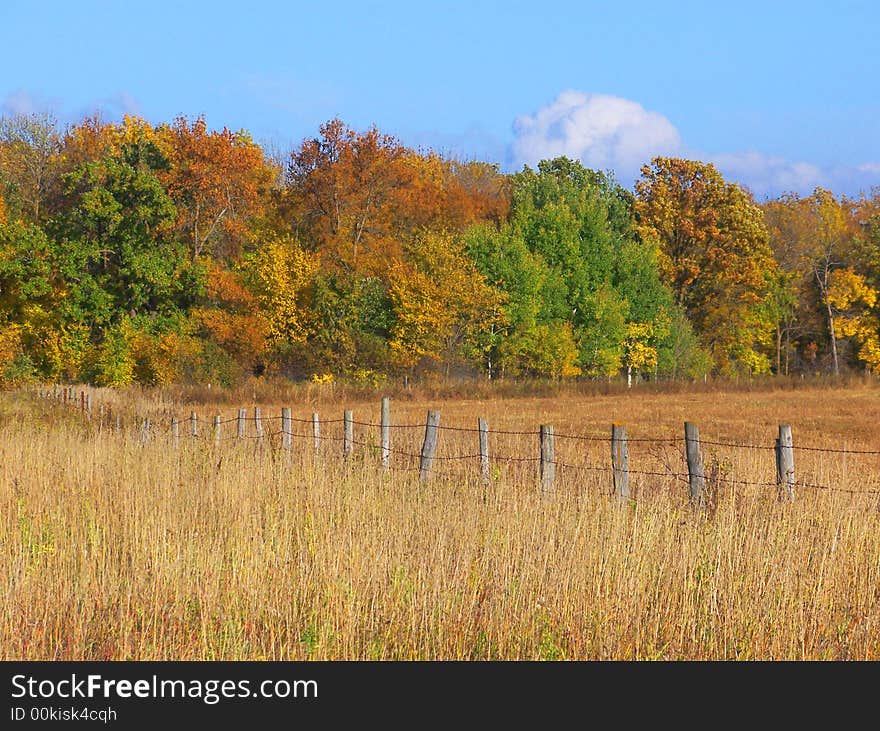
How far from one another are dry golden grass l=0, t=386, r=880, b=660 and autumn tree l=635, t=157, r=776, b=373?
56.9m

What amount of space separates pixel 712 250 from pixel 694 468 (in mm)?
58805

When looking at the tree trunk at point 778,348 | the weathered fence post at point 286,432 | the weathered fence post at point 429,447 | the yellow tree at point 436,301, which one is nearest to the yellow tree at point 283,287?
the yellow tree at point 436,301

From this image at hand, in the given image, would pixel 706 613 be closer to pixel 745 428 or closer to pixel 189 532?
pixel 189 532

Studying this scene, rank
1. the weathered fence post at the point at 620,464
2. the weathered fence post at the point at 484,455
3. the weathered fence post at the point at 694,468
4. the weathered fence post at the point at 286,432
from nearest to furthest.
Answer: the weathered fence post at the point at 694,468 → the weathered fence post at the point at 620,464 → the weathered fence post at the point at 484,455 → the weathered fence post at the point at 286,432

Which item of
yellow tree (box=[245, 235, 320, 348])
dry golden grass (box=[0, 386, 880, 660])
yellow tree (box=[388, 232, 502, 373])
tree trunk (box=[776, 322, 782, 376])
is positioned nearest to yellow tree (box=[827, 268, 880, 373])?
tree trunk (box=[776, 322, 782, 376])

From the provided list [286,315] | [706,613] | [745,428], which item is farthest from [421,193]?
[706,613]

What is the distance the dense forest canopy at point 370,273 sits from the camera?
170 feet

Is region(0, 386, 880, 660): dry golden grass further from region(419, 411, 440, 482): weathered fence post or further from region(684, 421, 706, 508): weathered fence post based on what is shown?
region(419, 411, 440, 482): weathered fence post

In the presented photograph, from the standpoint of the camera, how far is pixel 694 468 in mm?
11492

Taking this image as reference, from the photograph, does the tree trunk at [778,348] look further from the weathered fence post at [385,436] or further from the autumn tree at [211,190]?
the weathered fence post at [385,436]

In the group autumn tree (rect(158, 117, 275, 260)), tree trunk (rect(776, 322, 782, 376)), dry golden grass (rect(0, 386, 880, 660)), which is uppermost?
autumn tree (rect(158, 117, 275, 260))

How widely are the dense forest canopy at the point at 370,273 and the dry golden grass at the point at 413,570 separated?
37.3m

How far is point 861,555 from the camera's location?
8.54m

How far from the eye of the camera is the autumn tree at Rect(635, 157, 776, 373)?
6731 cm
